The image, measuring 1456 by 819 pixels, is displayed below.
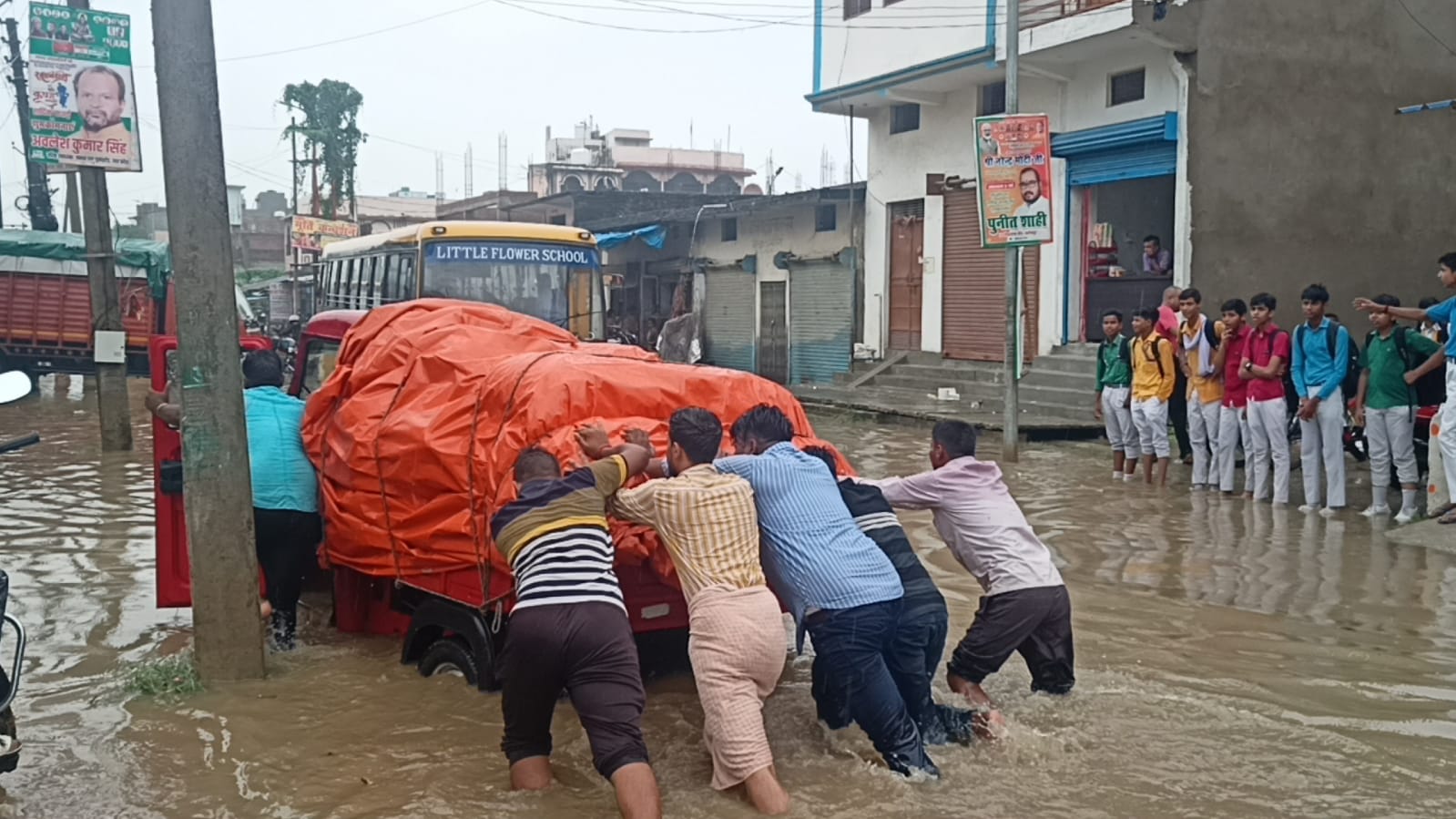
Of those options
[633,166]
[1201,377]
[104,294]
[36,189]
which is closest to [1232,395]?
[1201,377]

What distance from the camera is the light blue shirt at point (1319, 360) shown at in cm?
970

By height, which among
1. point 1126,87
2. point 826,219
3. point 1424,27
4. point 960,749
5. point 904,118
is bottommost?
point 960,749

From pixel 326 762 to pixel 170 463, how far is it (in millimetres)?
2026

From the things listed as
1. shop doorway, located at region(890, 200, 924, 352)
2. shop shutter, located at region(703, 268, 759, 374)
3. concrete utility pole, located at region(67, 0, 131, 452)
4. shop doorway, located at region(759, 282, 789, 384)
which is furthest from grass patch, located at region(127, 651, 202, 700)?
shop shutter, located at region(703, 268, 759, 374)

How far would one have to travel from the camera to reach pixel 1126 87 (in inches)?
685

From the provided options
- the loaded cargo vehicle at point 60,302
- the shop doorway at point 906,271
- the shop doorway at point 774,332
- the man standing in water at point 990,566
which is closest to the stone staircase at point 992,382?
the shop doorway at point 906,271

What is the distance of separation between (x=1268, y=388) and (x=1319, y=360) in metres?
0.50

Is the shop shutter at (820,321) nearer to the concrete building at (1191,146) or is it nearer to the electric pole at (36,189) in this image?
the concrete building at (1191,146)

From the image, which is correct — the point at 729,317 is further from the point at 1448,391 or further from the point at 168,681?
the point at 168,681

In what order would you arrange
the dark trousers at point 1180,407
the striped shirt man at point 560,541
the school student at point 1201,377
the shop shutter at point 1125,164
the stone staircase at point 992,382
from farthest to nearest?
the stone staircase at point 992,382 < the shop shutter at point 1125,164 < the dark trousers at point 1180,407 < the school student at point 1201,377 < the striped shirt man at point 560,541

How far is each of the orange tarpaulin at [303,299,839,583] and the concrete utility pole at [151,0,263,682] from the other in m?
0.55

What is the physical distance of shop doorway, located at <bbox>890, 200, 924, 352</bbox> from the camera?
21772mm

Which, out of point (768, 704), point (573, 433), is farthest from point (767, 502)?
point (768, 704)

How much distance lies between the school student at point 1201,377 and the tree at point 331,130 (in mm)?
39457
